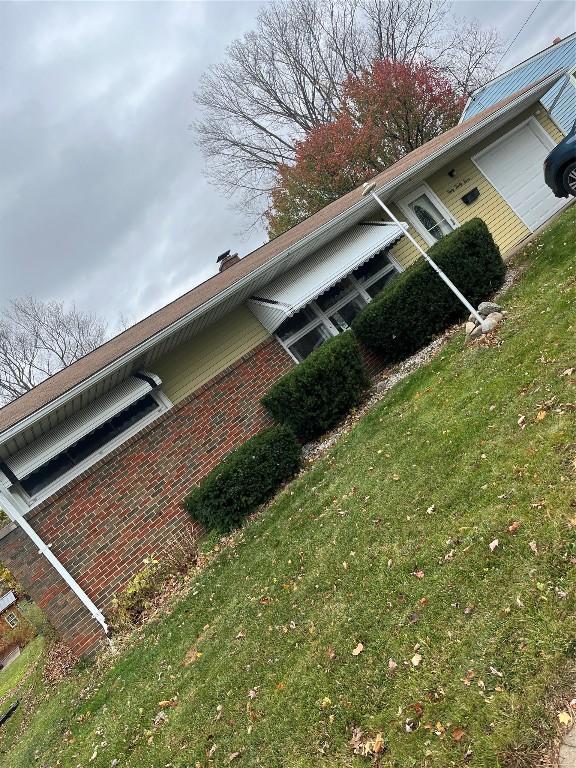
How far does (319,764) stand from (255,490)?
Result: 5.79m

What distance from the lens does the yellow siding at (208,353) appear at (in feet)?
34.4

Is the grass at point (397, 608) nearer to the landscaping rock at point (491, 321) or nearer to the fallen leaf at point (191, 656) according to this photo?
the fallen leaf at point (191, 656)

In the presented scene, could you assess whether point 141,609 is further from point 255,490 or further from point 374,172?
point 374,172

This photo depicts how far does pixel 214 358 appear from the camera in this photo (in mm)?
11000

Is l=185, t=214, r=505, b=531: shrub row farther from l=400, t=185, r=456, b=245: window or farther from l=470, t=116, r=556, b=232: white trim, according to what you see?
l=470, t=116, r=556, b=232: white trim

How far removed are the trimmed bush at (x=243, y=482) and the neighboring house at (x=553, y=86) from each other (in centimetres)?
1316

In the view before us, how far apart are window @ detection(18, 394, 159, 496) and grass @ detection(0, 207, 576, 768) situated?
9.84 ft

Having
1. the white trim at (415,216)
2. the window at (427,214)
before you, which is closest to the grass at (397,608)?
the white trim at (415,216)

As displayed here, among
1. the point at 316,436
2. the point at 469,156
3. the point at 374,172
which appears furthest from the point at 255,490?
the point at 374,172

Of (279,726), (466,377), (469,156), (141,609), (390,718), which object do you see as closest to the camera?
(390,718)

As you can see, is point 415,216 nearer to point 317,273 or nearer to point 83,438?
point 317,273

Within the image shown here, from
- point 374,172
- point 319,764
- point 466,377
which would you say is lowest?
point 319,764

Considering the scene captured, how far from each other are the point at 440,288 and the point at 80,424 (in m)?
7.18

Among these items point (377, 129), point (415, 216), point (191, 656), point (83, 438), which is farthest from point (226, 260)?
point (377, 129)
